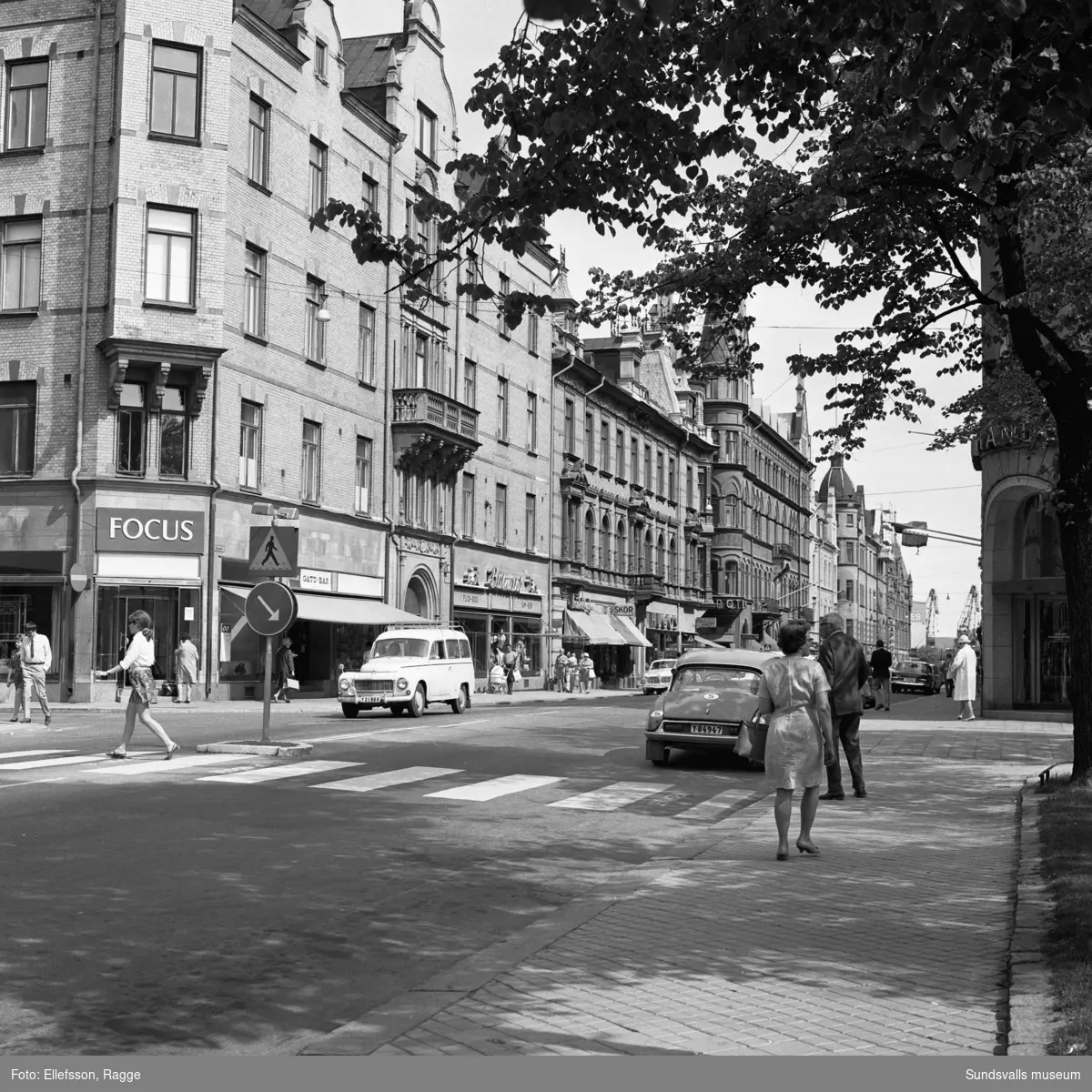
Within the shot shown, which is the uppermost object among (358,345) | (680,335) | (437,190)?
(437,190)

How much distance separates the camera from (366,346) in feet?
139

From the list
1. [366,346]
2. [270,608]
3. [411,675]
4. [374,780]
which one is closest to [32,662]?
[411,675]

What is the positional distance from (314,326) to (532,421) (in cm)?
1783

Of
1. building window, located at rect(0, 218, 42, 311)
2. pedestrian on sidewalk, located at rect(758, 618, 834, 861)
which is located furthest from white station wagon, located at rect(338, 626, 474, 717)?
pedestrian on sidewalk, located at rect(758, 618, 834, 861)

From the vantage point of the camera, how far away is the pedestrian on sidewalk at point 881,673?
3559cm

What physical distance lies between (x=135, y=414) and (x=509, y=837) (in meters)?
24.5

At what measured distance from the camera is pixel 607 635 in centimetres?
6078

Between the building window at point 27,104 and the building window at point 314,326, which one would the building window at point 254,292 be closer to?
the building window at point 314,326

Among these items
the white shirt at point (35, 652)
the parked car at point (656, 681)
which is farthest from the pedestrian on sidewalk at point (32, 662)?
the parked car at point (656, 681)

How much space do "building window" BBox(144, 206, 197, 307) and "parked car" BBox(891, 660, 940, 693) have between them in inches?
1490

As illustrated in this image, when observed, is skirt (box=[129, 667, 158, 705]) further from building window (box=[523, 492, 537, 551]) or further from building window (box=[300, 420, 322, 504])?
building window (box=[523, 492, 537, 551])

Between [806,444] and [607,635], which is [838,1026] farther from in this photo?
[806,444]

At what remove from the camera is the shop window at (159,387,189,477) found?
33500 millimetres

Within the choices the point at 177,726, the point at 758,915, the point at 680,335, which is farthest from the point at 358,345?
the point at 758,915
